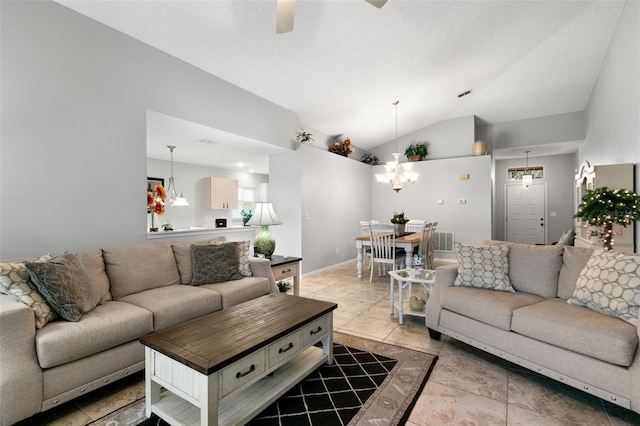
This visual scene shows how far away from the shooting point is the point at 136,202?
309cm

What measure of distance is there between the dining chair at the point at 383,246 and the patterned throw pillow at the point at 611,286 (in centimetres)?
274

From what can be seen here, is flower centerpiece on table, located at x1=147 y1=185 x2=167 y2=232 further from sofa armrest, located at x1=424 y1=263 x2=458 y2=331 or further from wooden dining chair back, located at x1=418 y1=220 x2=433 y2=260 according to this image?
wooden dining chair back, located at x1=418 y1=220 x2=433 y2=260

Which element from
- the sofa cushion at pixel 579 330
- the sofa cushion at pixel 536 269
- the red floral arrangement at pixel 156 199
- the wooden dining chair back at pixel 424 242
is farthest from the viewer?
the wooden dining chair back at pixel 424 242

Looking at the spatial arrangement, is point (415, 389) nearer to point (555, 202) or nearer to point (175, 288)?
point (175, 288)

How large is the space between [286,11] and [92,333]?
97.7 inches

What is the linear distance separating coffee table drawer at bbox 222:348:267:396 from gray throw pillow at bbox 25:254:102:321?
3.77ft

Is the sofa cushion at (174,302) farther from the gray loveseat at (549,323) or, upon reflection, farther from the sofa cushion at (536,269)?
the sofa cushion at (536,269)

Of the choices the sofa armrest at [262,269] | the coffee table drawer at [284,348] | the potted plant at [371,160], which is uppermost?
the potted plant at [371,160]

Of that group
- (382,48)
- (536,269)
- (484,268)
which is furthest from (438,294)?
(382,48)

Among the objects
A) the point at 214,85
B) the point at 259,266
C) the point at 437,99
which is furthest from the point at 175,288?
the point at 437,99

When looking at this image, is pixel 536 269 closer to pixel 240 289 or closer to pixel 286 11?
pixel 240 289

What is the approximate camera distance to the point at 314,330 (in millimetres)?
2189

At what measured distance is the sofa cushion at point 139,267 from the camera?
2.58 meters

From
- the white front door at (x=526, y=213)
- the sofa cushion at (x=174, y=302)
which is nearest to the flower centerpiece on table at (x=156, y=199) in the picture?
the sofa cushion at (x=174, y=302)
